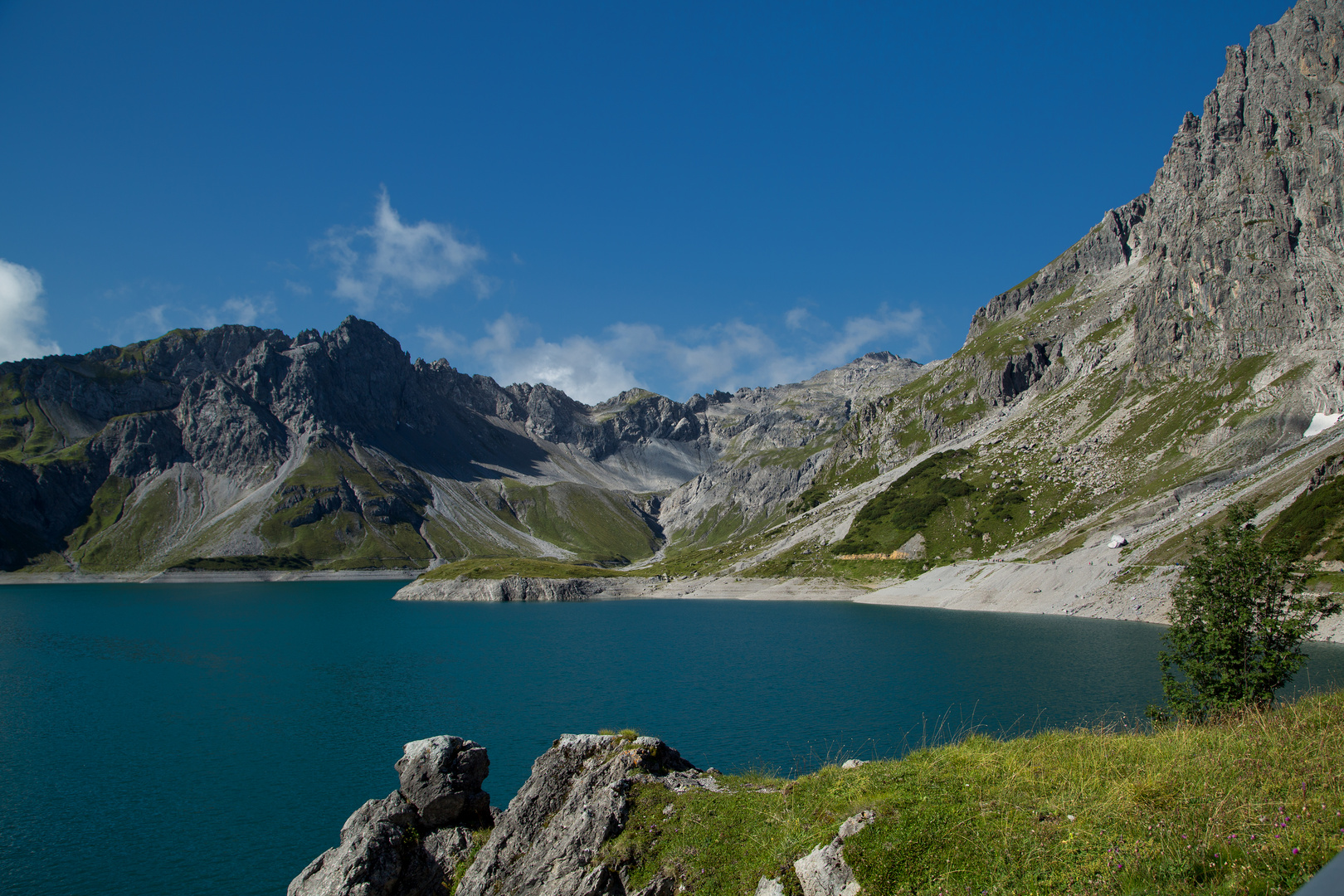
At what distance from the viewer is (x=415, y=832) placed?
71.6 ft

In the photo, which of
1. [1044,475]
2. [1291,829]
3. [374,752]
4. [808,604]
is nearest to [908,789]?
[1291,829]

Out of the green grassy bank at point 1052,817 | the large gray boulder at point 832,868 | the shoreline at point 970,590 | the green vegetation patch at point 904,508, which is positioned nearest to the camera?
the green grassy bank at point 1052,817

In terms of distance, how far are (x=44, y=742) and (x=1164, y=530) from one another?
132542mm

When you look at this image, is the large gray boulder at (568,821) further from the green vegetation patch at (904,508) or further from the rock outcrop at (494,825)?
the green vegetation patch at (904,508)

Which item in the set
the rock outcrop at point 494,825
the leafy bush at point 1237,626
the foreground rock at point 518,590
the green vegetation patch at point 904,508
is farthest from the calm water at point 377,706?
the foreground rock at point 518,590

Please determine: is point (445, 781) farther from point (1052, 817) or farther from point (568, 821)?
point (1052, 817)

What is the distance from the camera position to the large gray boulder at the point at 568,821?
1784 centimetres

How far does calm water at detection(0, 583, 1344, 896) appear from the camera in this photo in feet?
106

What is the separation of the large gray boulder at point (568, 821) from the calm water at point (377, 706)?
531 inches

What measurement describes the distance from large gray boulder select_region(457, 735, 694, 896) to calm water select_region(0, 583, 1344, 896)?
13.5 meters

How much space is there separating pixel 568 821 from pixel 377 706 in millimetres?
44068

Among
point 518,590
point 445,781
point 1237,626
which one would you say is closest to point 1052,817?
point 1237,626

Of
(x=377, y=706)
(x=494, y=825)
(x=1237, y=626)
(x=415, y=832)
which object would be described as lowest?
(x=377, y=706)

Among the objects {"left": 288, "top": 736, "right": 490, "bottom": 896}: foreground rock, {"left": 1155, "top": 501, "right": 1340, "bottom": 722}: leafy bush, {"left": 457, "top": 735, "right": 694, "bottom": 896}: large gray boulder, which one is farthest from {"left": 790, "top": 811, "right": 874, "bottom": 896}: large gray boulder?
{"left": 1155, "top": 501, "right": 1340, "bottom": 722}: leafy bush
